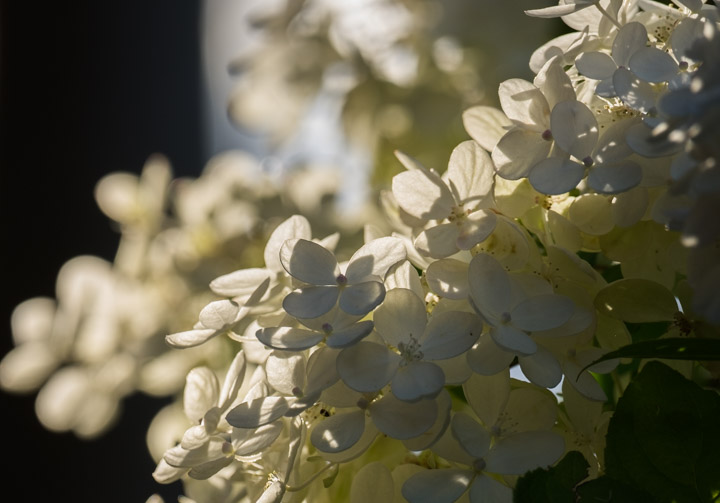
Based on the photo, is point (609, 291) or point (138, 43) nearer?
point (609, 291)

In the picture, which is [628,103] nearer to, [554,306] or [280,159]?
[554,306]

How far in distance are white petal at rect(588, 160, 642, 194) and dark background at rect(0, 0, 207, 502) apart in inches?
36.1

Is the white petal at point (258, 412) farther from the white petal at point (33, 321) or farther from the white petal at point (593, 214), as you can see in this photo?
the white petal at point (33, 321)

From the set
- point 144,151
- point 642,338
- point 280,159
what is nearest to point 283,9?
point 280,159

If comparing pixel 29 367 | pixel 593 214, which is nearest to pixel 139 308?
pixel 29 367

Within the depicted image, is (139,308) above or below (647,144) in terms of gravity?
below

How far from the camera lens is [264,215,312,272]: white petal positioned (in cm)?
29

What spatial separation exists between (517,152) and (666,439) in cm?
10

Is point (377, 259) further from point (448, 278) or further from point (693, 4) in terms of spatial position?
point (693, 4)

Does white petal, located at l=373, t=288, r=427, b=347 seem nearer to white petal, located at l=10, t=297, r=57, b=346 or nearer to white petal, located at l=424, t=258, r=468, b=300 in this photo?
white petal, located at l=424, t=258, r=468, b=300

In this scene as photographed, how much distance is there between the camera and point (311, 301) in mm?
246

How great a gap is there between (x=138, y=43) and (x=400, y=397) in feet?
3.47

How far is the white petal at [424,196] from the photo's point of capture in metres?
0.27

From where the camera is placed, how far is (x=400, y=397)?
0.22 metres
